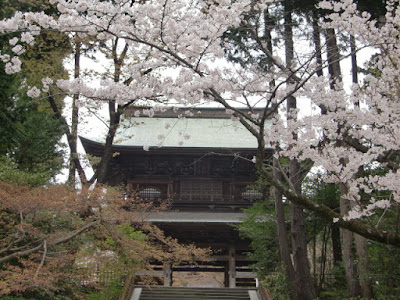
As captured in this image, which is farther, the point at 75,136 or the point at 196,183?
the point at 196,183

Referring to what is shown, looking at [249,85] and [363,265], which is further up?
[249,85]

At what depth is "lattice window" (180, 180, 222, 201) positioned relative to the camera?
15.5 metres

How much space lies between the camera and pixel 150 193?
15.7 meters

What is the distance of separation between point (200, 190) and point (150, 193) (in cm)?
172

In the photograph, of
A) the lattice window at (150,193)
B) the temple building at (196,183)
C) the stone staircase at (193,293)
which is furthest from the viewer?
the lattice window at (150,193)

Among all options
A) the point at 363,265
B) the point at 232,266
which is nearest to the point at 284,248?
the point at 363,265

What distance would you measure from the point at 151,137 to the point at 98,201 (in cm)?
923

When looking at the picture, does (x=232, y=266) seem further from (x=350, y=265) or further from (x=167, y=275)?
(x=350, y=265)

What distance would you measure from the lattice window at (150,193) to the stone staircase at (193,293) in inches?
147

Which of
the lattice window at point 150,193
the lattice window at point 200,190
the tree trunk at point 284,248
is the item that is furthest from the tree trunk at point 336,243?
the lattice window at point 150,193

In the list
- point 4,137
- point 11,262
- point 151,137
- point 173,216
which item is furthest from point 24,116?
point 151,137

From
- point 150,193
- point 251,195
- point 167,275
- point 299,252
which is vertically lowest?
point 167,275

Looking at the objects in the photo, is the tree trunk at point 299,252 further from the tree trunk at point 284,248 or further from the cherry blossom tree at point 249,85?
the cherry blossom tree at point 249,85

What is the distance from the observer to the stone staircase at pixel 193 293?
12.1 meters
